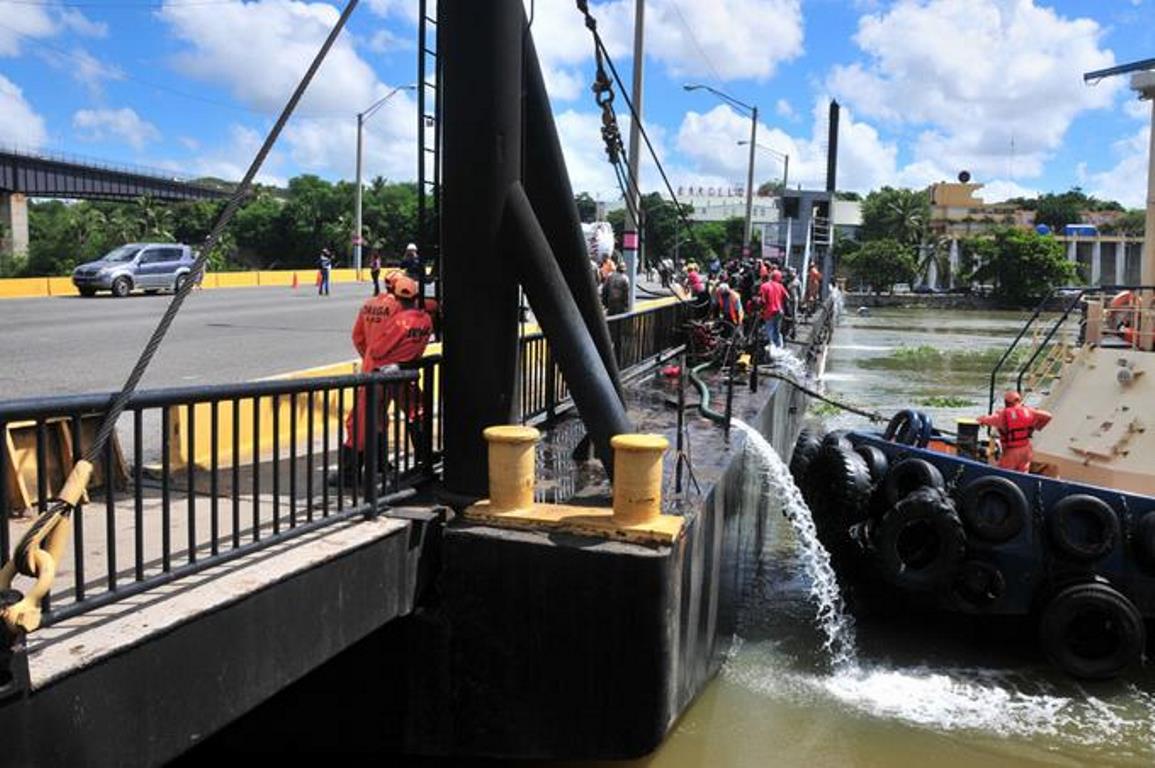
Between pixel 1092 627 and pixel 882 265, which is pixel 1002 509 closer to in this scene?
pixel 1092 627

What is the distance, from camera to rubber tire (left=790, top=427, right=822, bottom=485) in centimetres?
1044

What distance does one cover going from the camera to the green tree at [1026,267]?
91812 millimetres

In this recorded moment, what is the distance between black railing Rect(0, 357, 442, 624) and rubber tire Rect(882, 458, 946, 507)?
14.1 feet

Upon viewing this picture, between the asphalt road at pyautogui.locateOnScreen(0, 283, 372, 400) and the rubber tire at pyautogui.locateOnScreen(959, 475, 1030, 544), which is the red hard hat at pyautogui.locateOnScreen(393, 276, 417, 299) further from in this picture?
the asphalt road at pyautogui.locateOnScreen(0, 283, 372, 400)

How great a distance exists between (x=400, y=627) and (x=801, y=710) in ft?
11.0

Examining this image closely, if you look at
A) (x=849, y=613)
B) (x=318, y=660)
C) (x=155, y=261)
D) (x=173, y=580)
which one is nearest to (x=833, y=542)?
(x=849, y=613)

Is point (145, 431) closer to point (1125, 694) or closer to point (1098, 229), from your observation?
point (1125, 694)

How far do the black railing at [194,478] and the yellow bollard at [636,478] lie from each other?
1.32 m

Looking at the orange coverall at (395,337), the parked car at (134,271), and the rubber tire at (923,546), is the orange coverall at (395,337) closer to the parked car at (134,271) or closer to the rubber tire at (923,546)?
the rubber tire at (923,546)

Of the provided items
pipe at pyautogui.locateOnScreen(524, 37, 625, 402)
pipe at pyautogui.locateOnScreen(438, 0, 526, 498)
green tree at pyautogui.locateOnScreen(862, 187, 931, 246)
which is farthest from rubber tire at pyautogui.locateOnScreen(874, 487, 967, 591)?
green tree at pyautogui.locateOnScreen(862, 187, 931, 246)

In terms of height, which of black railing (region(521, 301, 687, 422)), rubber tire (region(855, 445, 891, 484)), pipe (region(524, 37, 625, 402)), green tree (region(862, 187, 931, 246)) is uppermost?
green tree (region(862, 187, 931, 246))

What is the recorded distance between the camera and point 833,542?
383 inches

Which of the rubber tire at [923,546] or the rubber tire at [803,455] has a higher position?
the rubber tire at [803,455]

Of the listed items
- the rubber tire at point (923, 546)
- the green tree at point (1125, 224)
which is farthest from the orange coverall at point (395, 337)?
the green tree at point (1125, 224)
